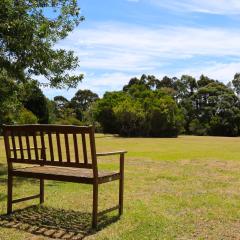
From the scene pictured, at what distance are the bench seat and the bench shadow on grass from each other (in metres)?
0.67

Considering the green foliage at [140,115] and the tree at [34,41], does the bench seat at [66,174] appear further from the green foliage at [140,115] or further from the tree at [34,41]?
the green foliage at [140,115]

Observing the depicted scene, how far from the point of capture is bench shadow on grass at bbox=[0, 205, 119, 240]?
659 cm

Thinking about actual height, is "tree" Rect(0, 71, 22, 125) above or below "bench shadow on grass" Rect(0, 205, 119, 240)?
above

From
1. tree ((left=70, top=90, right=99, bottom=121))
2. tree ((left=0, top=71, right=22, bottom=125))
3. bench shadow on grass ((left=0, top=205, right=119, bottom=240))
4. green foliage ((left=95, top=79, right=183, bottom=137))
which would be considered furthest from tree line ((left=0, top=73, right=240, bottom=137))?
bench shadow on grass ((left=0, top=205, right=119, bottom=240))

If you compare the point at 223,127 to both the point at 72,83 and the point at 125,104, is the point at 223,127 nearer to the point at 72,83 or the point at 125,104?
the point at 125,104

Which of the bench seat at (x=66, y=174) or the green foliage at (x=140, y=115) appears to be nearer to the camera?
the bench seat at (x=66, y=174)

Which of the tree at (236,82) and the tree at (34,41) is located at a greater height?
the tree at (236,82)

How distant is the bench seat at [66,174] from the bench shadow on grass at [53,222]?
2.21 ft

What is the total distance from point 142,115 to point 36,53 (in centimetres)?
4914

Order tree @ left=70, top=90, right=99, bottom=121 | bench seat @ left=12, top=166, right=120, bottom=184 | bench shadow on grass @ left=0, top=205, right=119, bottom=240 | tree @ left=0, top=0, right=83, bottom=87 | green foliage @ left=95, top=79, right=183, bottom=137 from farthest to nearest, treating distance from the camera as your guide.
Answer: tree @ left=70, top=90, right=99, bottom=121 → green foliage @ left=95, top=79, right=183, bottom=137 → tree @ left=0, top=0, right=83, bottom=87 → bench seat @ left=12, top=166, right=120, bottom=184 → bench shadow on grass @ left=0, top=205, right=119, bottom=240

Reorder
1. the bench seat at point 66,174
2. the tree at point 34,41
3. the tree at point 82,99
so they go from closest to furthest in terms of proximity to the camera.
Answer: the bench seat at point 66,174, the tree at point 34,41, the tree at point 82,99

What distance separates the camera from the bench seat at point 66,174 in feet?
22.6

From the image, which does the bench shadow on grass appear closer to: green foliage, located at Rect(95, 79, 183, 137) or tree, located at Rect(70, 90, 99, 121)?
green foliage, located at Rect(95, 79, 183, 137)

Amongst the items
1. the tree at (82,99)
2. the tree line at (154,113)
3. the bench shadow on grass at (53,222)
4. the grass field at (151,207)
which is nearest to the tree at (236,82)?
the tree line at (154,113)
